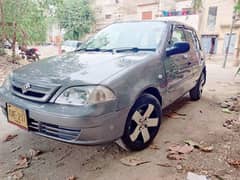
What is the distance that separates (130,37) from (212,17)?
19139mm

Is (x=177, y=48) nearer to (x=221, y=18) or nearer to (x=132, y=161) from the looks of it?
(x=132, y=161)

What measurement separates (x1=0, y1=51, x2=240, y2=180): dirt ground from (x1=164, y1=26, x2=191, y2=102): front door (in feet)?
1.64

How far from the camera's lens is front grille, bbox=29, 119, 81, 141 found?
1987 mm

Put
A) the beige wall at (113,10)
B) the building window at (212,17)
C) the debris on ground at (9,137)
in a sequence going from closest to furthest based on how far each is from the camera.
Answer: the debris on ground at (9,137)
the building window at (212,17)
the beige wall at (113,10)

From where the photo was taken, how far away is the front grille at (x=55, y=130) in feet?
6.52

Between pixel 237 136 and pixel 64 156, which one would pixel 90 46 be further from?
pixel 237 136

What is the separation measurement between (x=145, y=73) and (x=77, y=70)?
2.25 ft

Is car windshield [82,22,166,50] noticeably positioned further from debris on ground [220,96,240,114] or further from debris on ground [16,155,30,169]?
debris on ground [220,96,240,114]

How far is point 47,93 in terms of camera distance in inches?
80.4

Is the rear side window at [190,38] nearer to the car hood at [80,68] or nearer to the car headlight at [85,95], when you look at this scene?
the car hood at [80,68]

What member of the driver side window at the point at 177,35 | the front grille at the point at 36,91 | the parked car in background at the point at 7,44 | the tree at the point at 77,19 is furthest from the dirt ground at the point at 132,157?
the tree at the point at 77,19

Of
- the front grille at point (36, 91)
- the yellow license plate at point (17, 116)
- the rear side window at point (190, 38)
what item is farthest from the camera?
the rear side window at point (190, 38)

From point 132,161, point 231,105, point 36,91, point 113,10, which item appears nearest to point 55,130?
point 36,91

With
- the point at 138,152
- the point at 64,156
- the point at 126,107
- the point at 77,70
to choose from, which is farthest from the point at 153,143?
the point at 77,70
